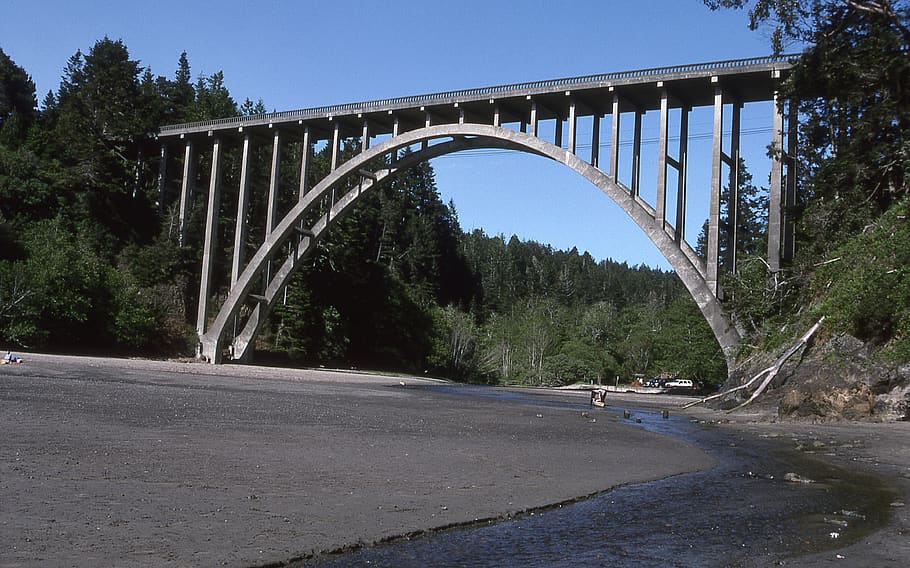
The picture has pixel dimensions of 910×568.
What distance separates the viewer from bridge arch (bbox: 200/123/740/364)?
32031mm

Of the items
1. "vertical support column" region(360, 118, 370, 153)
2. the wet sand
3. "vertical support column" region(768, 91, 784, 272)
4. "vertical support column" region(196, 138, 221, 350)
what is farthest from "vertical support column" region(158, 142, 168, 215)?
"vertical support column" region(768, 91, 784, 272)

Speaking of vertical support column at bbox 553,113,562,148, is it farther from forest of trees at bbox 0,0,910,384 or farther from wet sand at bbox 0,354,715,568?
wet sand at bbox 0,354,715,568

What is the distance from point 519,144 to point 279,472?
3168 centimetres

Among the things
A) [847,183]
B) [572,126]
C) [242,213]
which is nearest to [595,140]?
[572,126]

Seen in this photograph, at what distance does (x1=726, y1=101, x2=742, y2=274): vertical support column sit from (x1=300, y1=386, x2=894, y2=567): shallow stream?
22.2 metres

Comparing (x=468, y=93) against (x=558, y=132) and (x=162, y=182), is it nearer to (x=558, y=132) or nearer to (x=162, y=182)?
(x=558, y=132)

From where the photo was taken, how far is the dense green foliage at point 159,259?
45625 mm

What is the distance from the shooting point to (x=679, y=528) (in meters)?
7.08

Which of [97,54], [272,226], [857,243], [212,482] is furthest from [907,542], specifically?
[97,54]

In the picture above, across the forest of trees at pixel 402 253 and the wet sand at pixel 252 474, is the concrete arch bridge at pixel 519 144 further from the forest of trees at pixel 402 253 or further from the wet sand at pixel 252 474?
the wet sand at pixel 252 474

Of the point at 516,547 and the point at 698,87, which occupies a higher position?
the point at 698,87

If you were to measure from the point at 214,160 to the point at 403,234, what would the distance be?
46836mm

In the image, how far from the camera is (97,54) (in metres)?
62.8

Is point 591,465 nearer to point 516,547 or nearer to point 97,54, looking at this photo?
point 516,547
